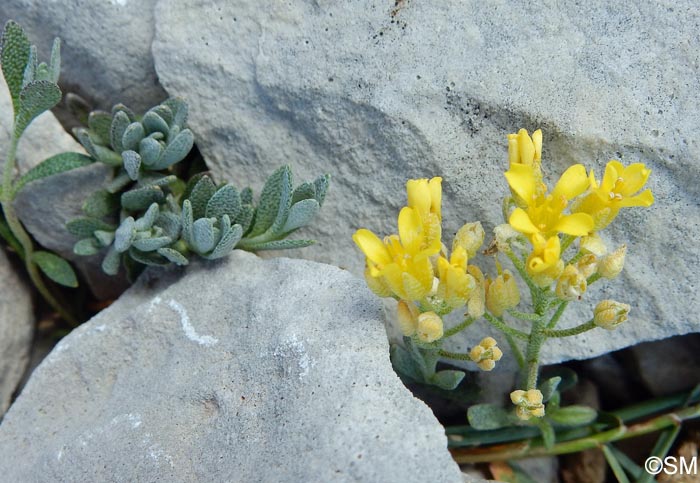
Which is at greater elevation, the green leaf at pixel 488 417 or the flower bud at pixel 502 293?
the flower bud at pixel 502 293

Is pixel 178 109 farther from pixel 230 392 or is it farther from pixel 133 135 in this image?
pixel 230 392

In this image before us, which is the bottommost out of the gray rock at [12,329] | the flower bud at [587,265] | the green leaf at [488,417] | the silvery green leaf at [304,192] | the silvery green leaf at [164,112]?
the gray rock at [12,329]

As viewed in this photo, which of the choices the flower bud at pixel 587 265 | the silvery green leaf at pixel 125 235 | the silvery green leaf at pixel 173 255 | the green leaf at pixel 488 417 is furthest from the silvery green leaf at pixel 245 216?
the flower bud at pixel 587 265

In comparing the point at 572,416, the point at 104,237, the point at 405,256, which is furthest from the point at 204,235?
the point at 572,416

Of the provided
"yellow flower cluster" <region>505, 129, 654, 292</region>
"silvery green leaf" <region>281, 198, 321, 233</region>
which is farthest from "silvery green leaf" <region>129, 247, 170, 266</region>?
"yellow flower cluster" <region>505, 129, 654, 292</region>

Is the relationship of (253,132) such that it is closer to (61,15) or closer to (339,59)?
(339,59)

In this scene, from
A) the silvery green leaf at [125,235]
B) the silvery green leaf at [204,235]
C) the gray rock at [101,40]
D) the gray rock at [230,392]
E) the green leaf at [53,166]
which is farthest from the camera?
the gray rock at [101,40]

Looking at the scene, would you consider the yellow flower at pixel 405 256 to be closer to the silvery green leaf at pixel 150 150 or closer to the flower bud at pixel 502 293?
the flower bud at pixel 502 293

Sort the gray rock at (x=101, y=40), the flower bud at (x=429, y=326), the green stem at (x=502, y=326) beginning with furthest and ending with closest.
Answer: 1. the gray rock at (x=101, y=40)
2. the green stem at (x=502, y=326)
3. the flower bud at (x=429, y=326)
